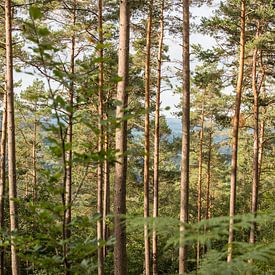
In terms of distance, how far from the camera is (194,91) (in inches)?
1018

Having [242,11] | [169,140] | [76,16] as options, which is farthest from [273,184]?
[76,16]

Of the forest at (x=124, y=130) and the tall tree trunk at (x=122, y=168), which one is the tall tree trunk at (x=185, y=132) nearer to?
the forest at (x=124, y=130)

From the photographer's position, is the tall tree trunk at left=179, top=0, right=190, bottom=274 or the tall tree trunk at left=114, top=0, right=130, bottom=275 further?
the tall tree trunk at left=179, top=0, right=190, bottom=274

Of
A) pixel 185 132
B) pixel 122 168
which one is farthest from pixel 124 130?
pixel 185 132

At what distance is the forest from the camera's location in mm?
2791

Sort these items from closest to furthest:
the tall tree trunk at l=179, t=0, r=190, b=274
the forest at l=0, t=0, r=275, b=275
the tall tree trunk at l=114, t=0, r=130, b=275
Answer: the forest at l=0, t=0, r=275, b=275 → the tall tree trunk at l=114, t=0, r=130, b=275 → the tall tree trunk at l=179, t=0, r=190, b=274

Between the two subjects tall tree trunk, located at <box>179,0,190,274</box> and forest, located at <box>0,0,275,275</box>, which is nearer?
forest, located at <box>0,0,275,275</box>

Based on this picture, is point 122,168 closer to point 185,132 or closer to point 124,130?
point 124,130

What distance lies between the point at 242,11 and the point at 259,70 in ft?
13.1

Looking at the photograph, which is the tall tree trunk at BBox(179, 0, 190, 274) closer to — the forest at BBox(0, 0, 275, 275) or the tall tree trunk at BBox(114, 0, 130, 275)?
the forest at BBox(0, 0, 275, 275)

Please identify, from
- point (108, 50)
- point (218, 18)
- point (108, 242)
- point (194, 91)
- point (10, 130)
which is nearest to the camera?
point (108, 242)

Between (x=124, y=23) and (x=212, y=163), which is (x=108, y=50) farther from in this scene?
(x=212, y=163)

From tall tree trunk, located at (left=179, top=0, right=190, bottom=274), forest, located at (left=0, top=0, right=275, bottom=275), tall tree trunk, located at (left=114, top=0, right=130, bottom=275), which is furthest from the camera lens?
tall tree trunk, located at (left=179, top=0, right=190, bottom=274)

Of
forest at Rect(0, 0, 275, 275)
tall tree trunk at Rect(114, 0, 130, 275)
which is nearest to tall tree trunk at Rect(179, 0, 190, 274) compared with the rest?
forest at Rect(0, 0, 275, 275)
